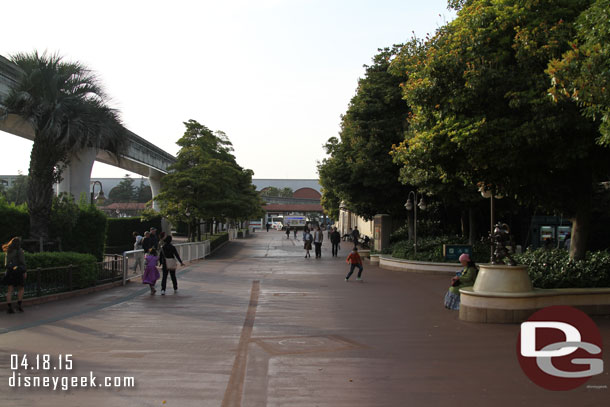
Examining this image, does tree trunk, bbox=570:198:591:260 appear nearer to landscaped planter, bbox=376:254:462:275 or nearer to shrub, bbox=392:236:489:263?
landscaped planter, bbox=376:254:462:275

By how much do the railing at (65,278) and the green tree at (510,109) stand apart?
9.10 meters

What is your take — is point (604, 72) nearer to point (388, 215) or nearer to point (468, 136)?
point (468, 136)

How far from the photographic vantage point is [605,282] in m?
11.0

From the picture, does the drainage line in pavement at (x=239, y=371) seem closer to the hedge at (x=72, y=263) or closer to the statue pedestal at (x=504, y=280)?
the statue pedestal at (x=504, y=280)

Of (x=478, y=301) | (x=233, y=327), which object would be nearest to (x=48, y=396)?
(x=233, y=327)

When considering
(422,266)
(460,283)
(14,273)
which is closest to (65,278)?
(14,273)

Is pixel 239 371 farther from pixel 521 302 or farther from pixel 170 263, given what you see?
pixel 170 263

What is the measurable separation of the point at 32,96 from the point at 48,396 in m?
12.3

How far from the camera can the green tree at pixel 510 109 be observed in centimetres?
1063

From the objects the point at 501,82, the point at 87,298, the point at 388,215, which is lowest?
the point at 87,298

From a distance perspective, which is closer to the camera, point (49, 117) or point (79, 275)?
point (79, 275)

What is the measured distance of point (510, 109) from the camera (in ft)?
37.3

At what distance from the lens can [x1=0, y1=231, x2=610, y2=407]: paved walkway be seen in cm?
575

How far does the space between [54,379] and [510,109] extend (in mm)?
9569
